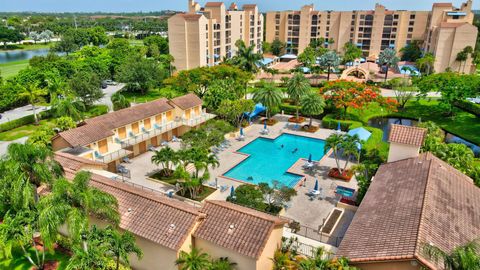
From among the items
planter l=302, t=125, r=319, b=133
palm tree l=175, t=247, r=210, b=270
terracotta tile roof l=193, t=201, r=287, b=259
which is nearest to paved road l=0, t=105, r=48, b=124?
planter l=302, t=125, r=319, b=133

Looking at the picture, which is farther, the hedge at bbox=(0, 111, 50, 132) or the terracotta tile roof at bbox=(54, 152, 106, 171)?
the hedge at bbox=(0, 111, 50, 132)

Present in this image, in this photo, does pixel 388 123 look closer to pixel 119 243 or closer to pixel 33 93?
pixel 119 243

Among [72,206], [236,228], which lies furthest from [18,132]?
[236,228]

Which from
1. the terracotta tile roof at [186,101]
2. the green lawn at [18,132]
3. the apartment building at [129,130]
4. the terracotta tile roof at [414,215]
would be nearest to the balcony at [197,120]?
the apartment building at [129,130]

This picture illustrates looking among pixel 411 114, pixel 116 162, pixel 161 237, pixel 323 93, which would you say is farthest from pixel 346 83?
pixel 161 237

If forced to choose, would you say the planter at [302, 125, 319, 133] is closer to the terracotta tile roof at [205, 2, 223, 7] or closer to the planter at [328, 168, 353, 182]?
the planter at [328, 168, 353, 182]

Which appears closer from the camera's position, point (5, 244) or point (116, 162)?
point (5, 244)

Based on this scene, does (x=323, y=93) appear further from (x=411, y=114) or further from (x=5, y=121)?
(x=5, y=121)
